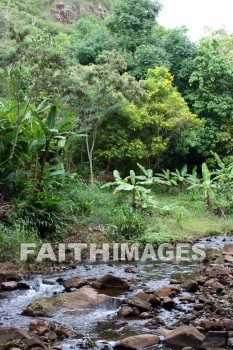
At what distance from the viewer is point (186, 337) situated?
17.8ft

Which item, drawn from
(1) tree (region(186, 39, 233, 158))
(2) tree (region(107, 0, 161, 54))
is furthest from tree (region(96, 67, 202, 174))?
(2) tree (region(107, 0, 161, 54))

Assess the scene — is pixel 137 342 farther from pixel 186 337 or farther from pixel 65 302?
pixel 65 302

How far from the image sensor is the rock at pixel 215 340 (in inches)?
209

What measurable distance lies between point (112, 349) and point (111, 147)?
1469 cm

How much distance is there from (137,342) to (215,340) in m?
0.87

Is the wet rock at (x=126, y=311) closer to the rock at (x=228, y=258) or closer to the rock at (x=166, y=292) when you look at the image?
the rock at (x=166, y=292)

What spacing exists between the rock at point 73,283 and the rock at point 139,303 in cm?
147

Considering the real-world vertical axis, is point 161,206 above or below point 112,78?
below

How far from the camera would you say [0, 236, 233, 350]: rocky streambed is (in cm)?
547

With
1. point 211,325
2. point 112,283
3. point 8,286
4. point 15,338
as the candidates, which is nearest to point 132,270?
point 112,283

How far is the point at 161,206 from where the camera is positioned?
1597 centimetres

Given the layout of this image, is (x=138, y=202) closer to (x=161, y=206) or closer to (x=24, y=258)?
(x=161, y=206)

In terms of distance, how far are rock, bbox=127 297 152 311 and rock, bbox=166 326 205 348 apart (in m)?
1.13

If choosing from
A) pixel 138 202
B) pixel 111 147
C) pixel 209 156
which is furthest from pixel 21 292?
pixel 209 156
